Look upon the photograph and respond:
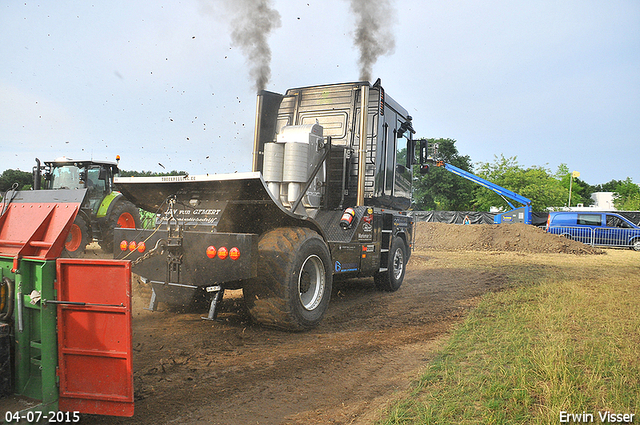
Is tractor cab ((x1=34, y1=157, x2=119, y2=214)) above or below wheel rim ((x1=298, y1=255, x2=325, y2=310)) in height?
above

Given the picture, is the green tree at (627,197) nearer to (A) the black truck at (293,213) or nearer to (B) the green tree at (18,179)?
(A) the black truck at (293,213)

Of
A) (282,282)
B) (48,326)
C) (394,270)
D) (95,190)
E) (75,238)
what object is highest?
(95,190)

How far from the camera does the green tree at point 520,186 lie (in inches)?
1719

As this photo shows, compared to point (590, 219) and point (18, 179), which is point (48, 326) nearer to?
point (18, 179)

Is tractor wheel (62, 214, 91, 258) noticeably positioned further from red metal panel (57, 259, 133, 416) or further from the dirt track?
red metal panel (57, 259, 133, 416)

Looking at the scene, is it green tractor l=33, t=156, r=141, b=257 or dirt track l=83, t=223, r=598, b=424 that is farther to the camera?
green tractor l=33, t=156, r=141, b=257

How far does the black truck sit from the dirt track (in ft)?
1.27

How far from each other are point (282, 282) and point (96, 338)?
2318mm

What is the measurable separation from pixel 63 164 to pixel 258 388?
11.0m

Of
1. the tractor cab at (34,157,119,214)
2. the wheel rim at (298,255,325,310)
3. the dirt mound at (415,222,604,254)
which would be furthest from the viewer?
the dirt mound at (415,222,604,254)

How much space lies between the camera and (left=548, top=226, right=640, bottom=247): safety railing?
21.9m

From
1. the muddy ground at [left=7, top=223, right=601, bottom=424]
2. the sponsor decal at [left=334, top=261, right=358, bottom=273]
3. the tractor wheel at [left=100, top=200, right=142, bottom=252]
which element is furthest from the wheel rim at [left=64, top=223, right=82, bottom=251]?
the sponsor decal at [left=334, top=261, right=358, bottom=273]

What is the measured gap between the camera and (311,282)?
5.64 m

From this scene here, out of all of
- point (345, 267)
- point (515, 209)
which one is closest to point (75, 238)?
point (345, 267)
